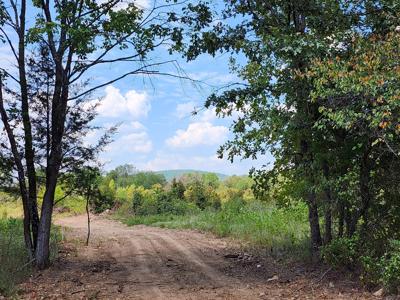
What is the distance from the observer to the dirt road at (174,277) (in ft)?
27.9

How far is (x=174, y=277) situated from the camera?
→ 1004cm

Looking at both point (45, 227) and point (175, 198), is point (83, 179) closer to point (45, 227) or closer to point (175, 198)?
point (45, 227)

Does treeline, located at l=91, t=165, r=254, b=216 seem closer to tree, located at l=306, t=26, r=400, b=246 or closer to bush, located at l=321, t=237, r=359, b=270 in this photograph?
bush, located at l=321, t=237, r=359, b=270

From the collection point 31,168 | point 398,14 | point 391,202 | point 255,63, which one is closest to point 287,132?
point 255,63

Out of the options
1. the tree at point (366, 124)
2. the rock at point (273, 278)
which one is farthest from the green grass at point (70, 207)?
the tree at point (366, 124)

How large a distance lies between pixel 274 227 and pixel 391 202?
6.94 m

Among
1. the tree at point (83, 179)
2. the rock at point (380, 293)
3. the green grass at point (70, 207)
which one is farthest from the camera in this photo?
the green grass at point (70, 207)

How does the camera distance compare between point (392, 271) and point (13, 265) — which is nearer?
point (392, 271)

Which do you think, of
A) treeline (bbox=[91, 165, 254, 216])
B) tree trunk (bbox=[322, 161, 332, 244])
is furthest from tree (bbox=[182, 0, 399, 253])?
treeline (bbox=[91, 165, 254, 216])

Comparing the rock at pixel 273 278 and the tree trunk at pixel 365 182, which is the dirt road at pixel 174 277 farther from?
the tree trunk at pixel 365 182

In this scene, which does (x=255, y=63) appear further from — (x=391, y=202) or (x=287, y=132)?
(x=391, y=202)

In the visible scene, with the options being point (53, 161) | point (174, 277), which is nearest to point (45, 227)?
point (53, 161)

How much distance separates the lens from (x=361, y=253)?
8.60m

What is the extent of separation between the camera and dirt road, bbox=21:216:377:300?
27.9ft
